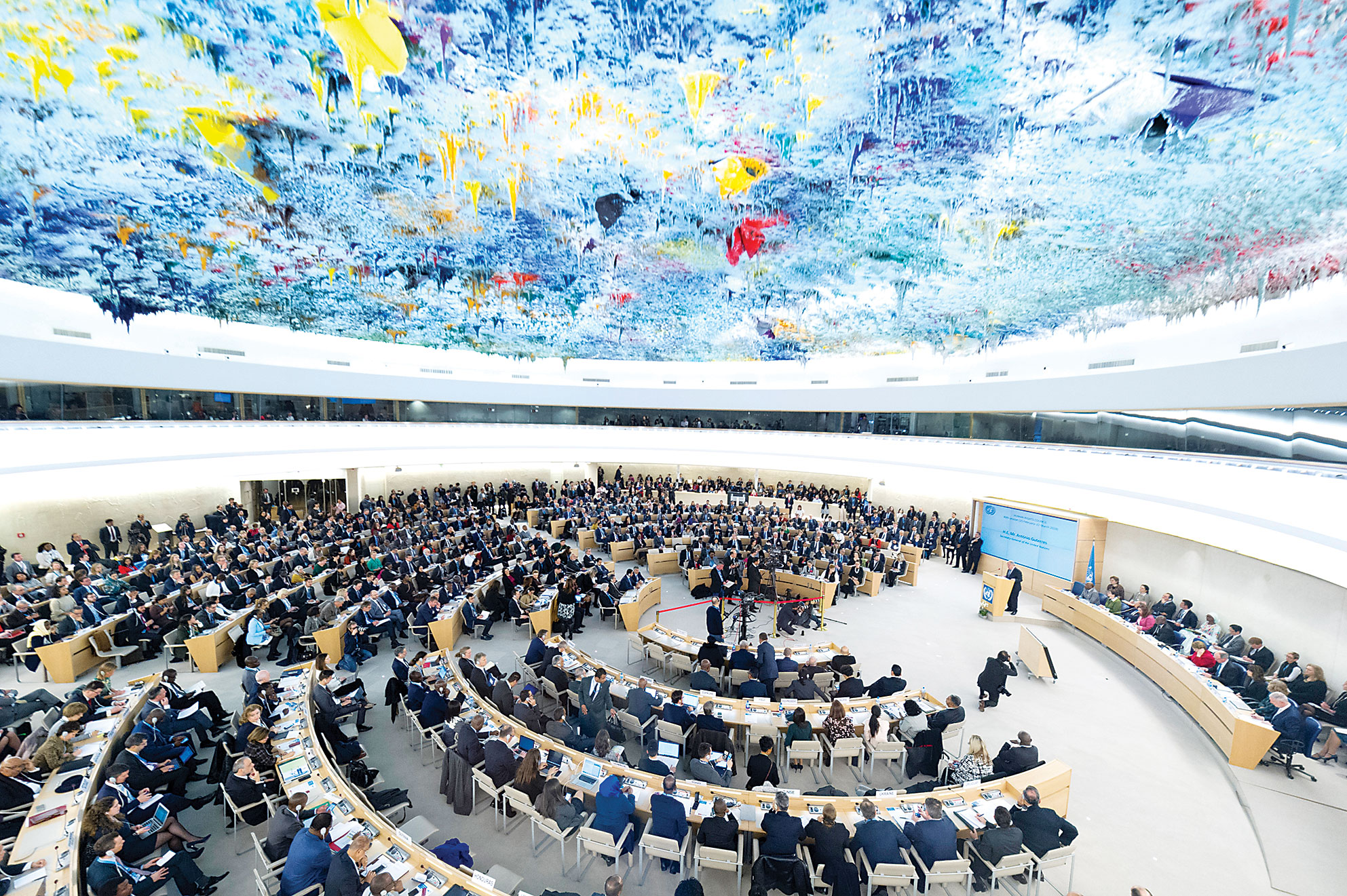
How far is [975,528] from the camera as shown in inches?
714

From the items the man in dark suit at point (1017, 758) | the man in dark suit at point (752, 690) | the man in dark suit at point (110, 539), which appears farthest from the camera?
the man in dark suit at point (110, 539)

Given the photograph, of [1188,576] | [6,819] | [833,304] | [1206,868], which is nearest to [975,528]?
[1188,576]

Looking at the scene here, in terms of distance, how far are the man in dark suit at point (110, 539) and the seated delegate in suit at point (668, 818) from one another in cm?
1809

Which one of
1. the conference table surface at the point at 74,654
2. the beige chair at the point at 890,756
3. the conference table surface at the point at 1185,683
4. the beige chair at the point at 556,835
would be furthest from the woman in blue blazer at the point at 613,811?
the conference table surface at the point at 74,654

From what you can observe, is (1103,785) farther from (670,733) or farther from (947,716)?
(670,733)

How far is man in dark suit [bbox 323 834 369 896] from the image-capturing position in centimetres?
411

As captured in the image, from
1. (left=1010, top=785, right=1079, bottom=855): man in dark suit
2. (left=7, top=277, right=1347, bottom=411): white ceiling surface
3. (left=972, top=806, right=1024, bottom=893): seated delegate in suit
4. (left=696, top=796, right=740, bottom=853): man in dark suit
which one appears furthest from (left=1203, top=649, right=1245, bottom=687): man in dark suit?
(left=696, top=796, right=740, bottom=853): man in dark suit

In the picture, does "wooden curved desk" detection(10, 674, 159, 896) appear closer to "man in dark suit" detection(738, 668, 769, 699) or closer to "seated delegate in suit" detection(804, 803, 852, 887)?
"seated delegate in suit" detection(804, 803, 852, 887)

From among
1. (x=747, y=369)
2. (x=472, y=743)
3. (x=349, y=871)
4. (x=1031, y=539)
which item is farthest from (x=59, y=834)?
(x=747, y=369)

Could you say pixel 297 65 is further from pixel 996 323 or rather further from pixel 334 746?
pixel 996 323

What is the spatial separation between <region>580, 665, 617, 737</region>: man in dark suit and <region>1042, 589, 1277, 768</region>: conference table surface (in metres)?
9.01

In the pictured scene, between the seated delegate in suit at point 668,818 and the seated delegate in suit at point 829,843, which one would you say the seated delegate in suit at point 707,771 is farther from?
the seated delegate in suit at point 829,843

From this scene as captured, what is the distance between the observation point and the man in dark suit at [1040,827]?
16.8 feet

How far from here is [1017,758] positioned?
623cm
